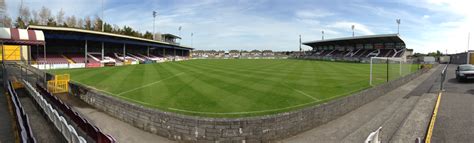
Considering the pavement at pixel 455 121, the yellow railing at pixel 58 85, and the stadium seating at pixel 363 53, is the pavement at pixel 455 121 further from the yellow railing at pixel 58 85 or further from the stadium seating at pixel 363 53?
the stadium seating at pixel 363 53

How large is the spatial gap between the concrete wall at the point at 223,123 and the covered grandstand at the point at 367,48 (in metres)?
56.6

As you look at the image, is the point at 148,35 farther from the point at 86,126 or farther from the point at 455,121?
the point at 455,121

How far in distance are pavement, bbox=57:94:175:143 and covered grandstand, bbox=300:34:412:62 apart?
6004 centimetres

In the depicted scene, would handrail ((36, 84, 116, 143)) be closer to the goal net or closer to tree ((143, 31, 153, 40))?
the goal net

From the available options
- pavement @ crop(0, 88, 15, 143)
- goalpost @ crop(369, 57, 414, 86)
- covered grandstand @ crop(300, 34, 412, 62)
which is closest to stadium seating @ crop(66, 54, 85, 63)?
pavement @ crop(0, 88, 15, 143)

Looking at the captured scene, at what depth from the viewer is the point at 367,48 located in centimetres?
7444

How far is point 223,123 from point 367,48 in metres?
78.2

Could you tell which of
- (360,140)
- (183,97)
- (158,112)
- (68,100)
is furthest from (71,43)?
(360,140)

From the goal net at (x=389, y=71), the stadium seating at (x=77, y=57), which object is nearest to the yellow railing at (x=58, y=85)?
the goal net at (x=389, y=71)

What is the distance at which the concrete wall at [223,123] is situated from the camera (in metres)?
7.41

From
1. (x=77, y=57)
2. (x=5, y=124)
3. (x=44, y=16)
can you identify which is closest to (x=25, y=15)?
(x=44, y=16)

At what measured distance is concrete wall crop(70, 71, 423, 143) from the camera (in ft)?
24.3

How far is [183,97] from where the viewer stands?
A: 40.2ft

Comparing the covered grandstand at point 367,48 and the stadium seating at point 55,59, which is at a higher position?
the covered grandstand at point 367,48
